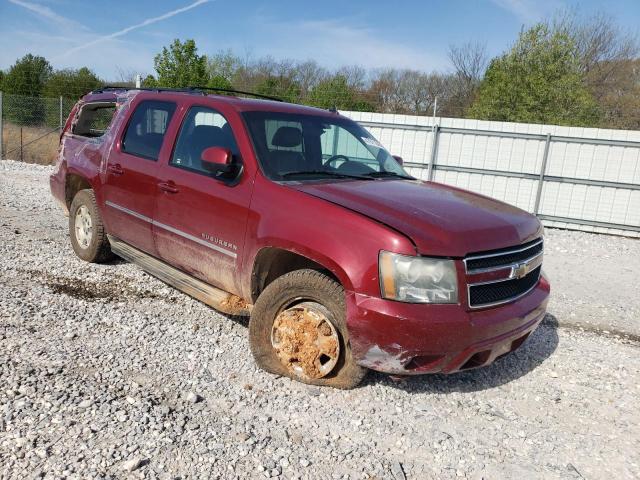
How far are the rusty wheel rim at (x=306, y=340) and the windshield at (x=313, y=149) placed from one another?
0.96m

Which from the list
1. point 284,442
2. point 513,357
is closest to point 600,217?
point 513,357

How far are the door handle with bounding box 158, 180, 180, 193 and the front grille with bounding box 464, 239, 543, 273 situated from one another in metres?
2.38

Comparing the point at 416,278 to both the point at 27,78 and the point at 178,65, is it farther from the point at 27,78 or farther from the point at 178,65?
the point at 27,78

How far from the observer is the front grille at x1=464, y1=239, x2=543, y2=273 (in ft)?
9.66

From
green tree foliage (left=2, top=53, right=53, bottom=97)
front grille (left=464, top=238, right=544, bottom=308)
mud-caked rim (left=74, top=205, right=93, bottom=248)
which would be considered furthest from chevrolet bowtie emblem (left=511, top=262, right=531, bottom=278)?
green tree foliage (left=2, top=53, right=53, bottom=97)

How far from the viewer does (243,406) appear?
313 cm

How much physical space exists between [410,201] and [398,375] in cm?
112

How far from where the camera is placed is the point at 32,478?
233 centimetres

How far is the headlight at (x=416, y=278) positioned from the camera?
9.27 feet

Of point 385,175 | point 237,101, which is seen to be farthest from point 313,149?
point 237,101

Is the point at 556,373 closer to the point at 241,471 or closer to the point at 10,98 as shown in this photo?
the point at 241,471

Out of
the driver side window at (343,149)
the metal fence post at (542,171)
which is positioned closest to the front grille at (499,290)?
the driver side window at (343,149)

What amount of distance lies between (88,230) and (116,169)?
1.10 metres

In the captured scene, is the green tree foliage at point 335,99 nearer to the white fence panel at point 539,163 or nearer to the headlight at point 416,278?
the white fence panel at point 539,163
